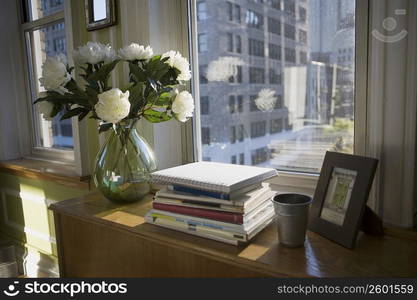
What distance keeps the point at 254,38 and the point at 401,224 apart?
831mm

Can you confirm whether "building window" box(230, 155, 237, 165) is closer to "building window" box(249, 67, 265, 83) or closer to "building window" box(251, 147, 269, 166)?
"building window" box(251, 147, 269, 166)

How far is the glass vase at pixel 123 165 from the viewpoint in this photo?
1376 millimetres

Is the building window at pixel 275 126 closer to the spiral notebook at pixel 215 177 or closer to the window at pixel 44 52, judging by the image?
the spiral notebook at pixel 215 177

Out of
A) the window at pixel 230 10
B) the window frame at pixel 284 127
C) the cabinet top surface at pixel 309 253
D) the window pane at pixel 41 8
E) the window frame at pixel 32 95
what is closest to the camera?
the cabinet top surface at pixel 309 253

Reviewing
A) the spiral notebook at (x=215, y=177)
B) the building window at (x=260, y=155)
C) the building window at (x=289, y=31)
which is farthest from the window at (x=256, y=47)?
the spiral notebook at (x=215, y=177)

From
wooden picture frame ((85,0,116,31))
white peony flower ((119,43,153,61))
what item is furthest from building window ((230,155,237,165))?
wooden picture frame ((85,0,116,31))

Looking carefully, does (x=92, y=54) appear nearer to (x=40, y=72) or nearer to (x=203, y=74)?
(x=203, y=74)

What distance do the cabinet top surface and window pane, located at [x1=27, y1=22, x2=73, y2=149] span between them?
141 cm

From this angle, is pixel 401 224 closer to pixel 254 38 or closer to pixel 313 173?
pixel 313 173

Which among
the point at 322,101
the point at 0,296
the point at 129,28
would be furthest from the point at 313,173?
the point at 0,296

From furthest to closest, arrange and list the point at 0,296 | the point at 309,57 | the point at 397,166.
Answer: the point at 309,57 < the point at 0,296 < the point at 397,166

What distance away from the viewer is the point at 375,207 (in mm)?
1088

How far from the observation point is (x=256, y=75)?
1.42m

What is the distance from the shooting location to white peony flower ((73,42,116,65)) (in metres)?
1.26
